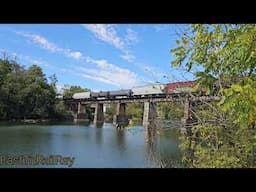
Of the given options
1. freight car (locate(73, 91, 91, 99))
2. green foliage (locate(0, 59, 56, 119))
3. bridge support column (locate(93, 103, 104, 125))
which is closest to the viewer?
green foliage (locate(0, 59, 56, 119))

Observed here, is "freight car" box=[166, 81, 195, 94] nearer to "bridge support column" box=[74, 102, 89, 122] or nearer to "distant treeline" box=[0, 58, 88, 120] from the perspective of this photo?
"distant treeline" box=[0, 58, 88, 120]

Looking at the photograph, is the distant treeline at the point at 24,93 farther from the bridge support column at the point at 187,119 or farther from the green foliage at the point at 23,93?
the bridge support column at the point at 187,119

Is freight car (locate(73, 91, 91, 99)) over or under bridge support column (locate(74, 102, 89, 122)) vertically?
over

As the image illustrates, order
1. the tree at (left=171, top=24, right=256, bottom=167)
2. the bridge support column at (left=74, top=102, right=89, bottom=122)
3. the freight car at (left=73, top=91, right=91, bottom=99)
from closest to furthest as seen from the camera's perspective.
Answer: the tree at (left=171, top=24, right=256, bottom=167) → the freight car at (left=73, top=91, right=91, bottom=99) → the bridge support column at (left=74, top=102, right=89, bottom=122)

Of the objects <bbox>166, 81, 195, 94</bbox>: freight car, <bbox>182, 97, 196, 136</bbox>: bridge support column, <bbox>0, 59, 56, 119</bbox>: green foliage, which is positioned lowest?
<bbox>182, 97, 196, 136</bbox>: bridge support column

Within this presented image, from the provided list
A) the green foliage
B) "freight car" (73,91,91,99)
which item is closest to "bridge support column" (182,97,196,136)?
the green foliage

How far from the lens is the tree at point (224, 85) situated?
5.11 ft

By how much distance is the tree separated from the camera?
1.56 metres

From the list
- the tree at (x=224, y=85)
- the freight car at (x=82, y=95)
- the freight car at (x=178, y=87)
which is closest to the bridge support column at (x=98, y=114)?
the freight car at (x=82, y=95)

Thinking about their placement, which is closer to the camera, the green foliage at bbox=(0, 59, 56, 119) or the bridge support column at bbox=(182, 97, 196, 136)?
the bridge support column at bbox=(182, 97, 196, 136)
